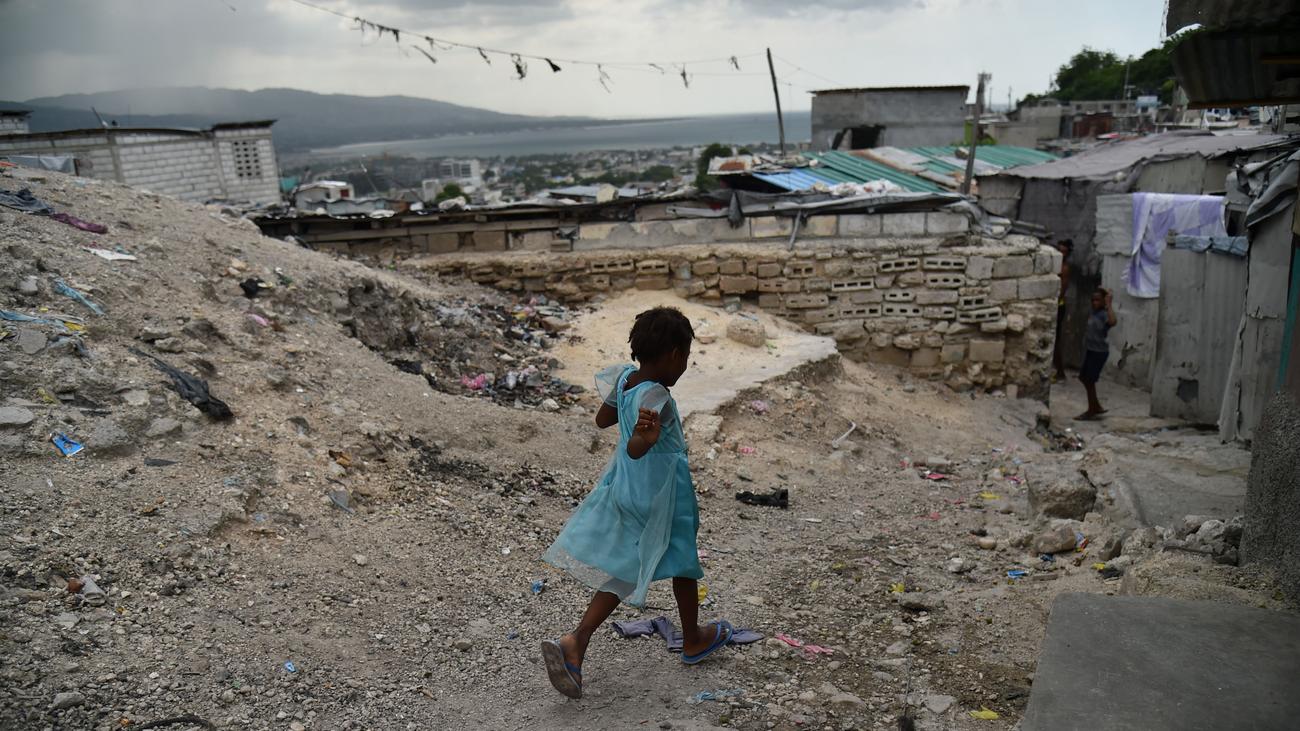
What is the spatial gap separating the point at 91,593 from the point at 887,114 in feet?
77.3

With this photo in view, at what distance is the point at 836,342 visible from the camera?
8.84m

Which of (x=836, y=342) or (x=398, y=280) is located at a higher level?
(x=398, y=280)

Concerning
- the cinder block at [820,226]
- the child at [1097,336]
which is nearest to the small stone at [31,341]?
the cinder block at [820,226]

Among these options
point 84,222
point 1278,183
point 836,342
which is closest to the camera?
point 1278,183

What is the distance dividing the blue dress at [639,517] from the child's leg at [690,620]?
0.27ft

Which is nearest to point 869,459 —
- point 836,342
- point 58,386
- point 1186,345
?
point 836,342

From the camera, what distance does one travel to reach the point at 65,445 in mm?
3336

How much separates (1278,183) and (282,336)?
5571mm

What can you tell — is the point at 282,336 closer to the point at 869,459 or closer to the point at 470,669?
the point at 470,669

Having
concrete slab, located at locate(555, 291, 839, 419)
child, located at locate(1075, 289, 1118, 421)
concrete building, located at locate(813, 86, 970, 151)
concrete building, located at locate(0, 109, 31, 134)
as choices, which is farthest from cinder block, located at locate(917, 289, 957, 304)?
concrete building, located at locate(0, 109, 31, 134)

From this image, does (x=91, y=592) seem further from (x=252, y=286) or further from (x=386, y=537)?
(x=252, y=286)

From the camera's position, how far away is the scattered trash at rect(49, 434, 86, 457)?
10.9 ft

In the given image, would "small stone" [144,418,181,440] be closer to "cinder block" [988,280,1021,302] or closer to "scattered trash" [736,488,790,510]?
"scattered trash" [736,488,790,510]

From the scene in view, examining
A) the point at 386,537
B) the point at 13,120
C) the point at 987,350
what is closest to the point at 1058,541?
the point at 386,537
